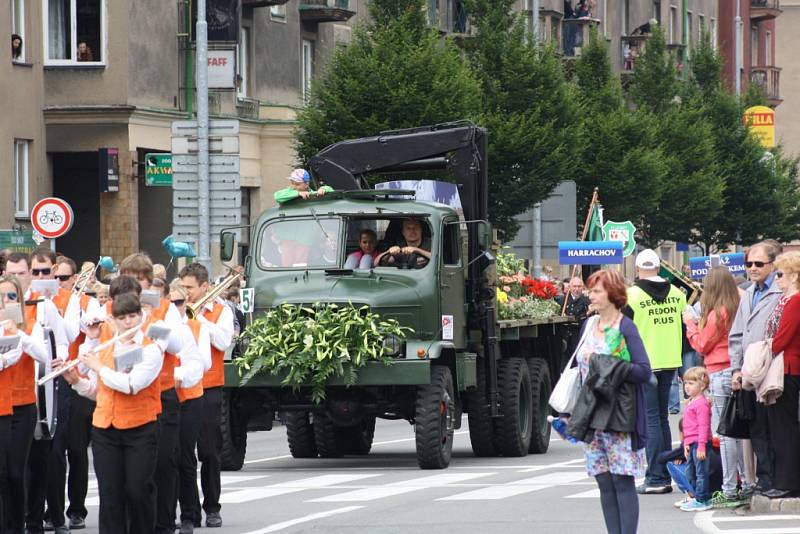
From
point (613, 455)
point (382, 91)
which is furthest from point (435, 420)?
point (382, 91)

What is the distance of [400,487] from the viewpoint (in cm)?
1683

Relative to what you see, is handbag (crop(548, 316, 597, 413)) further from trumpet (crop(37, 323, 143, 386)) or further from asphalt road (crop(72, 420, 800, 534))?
trumpet (crop(37, 323, 143, 386))

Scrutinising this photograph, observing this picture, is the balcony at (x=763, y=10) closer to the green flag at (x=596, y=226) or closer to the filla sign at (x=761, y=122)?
the filla sign at (x=761, y=122)

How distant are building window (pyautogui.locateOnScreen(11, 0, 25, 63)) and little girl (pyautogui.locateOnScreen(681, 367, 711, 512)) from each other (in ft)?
73.8

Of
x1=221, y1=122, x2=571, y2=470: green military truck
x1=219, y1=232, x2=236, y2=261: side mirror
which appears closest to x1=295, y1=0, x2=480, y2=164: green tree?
x1=221, y1=122, x2=571, y2=470: green military truck

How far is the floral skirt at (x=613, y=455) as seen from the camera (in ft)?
36.7

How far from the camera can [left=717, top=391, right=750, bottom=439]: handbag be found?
14266 mm

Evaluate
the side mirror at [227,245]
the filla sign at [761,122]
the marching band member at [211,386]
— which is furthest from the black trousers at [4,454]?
the filla sign at [761,122]

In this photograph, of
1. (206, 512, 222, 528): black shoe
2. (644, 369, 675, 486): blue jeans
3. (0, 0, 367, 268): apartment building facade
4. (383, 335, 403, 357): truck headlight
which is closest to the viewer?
(206, 512, 222, 528): black shoe

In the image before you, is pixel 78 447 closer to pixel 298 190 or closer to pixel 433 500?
pixel 433 500

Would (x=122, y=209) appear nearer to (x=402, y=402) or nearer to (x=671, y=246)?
(x=402, y=402)

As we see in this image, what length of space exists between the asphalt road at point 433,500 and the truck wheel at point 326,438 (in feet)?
0.63

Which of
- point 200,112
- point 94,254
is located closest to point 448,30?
point 94,254

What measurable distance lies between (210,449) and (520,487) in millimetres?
3917
